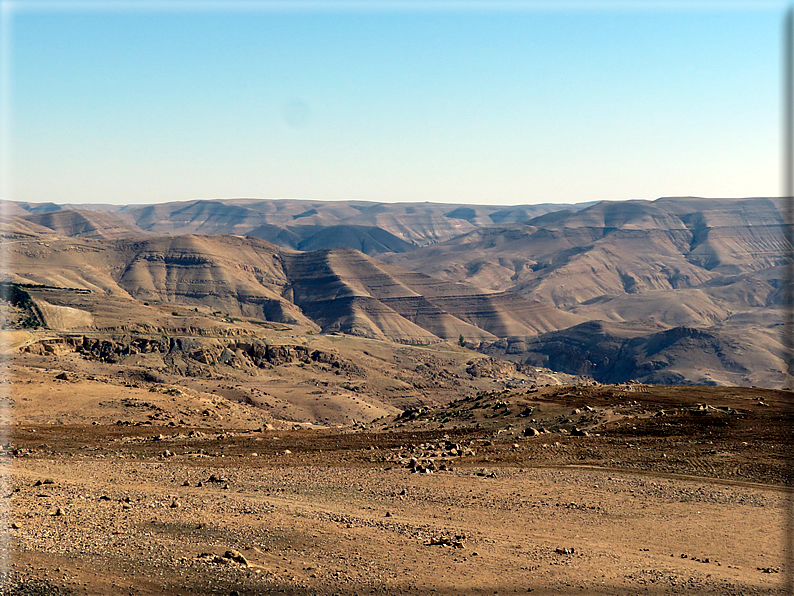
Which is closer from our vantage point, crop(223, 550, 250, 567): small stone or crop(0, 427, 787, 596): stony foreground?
crop(0, 427, 787, 596): stony foreground

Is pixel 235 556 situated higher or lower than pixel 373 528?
higher

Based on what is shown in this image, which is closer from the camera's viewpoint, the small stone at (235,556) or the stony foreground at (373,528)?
the stony foreground at (373,528)

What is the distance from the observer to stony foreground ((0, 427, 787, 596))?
17516 millimetres

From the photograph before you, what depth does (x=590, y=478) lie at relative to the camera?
27672 mm

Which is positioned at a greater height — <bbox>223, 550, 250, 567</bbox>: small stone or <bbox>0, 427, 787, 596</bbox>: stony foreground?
<bbox>223, 550, 250, 567</bbox>: small stone

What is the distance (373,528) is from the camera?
21250 mm

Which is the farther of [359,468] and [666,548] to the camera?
[359,468]

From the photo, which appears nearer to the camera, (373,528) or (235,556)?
(235,556)

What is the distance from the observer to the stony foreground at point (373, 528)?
17516mm

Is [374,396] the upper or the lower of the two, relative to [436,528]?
lower

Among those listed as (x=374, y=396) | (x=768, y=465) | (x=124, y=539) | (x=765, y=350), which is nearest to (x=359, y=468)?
(x=124, y=539)

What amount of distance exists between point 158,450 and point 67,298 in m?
108

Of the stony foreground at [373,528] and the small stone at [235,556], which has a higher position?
the small stone at [235,556]

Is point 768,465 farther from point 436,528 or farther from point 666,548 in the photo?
point 436,528
